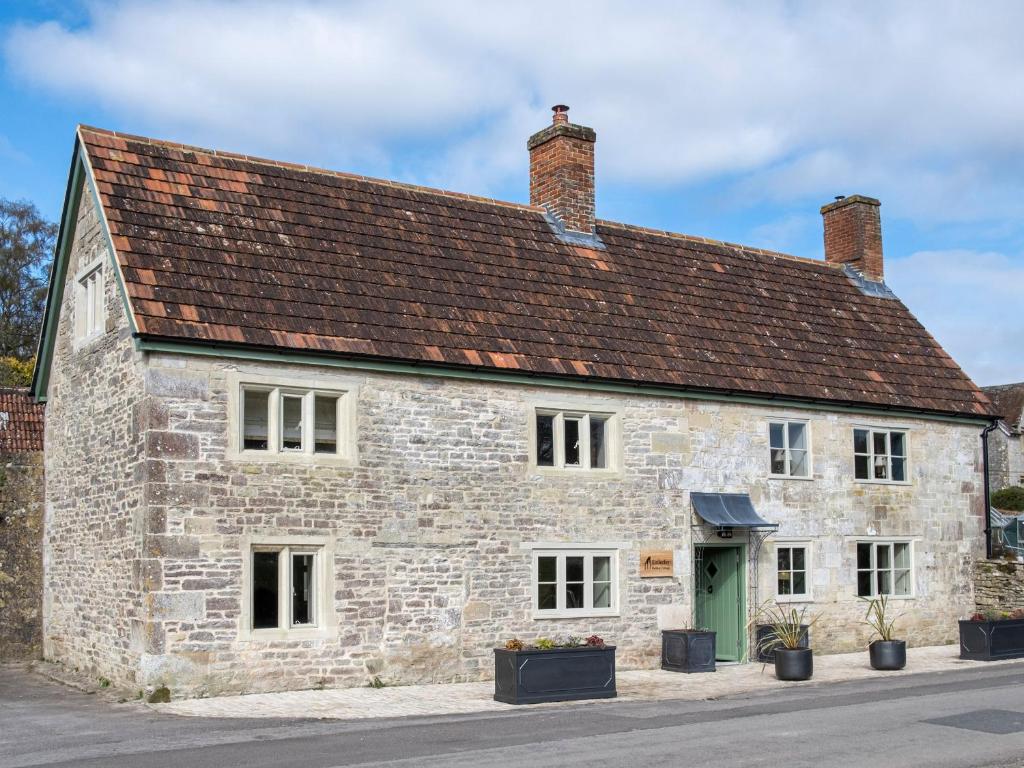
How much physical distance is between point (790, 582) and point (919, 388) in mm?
5154

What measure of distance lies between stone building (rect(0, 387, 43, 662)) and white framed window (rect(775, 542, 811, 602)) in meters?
12.6

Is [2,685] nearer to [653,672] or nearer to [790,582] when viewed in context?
[653,672]

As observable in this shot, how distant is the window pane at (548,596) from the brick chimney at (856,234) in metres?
12.0

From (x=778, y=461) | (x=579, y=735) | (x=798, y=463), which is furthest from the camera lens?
(x=798, y=463)

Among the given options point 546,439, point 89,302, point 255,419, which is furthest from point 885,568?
point 89,302

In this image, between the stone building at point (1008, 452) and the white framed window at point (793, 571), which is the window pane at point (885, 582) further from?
the stone building at point (1008, 452)

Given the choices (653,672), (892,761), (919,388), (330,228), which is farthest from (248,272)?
(919,388)

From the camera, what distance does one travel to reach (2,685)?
55.0 feet

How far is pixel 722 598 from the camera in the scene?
1997 cm

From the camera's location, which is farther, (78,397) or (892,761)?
(78,397)

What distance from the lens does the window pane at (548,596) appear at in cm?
1783

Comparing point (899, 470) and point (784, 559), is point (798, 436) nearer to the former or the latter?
point (784, 559)

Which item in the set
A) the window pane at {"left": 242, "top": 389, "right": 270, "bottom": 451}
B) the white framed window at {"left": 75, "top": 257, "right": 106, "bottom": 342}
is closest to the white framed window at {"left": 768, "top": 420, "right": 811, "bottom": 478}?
the window pane at {"left": 242, "top": 389, "right": 270, "bottom": 451}

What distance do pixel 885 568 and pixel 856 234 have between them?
8.07 metres
